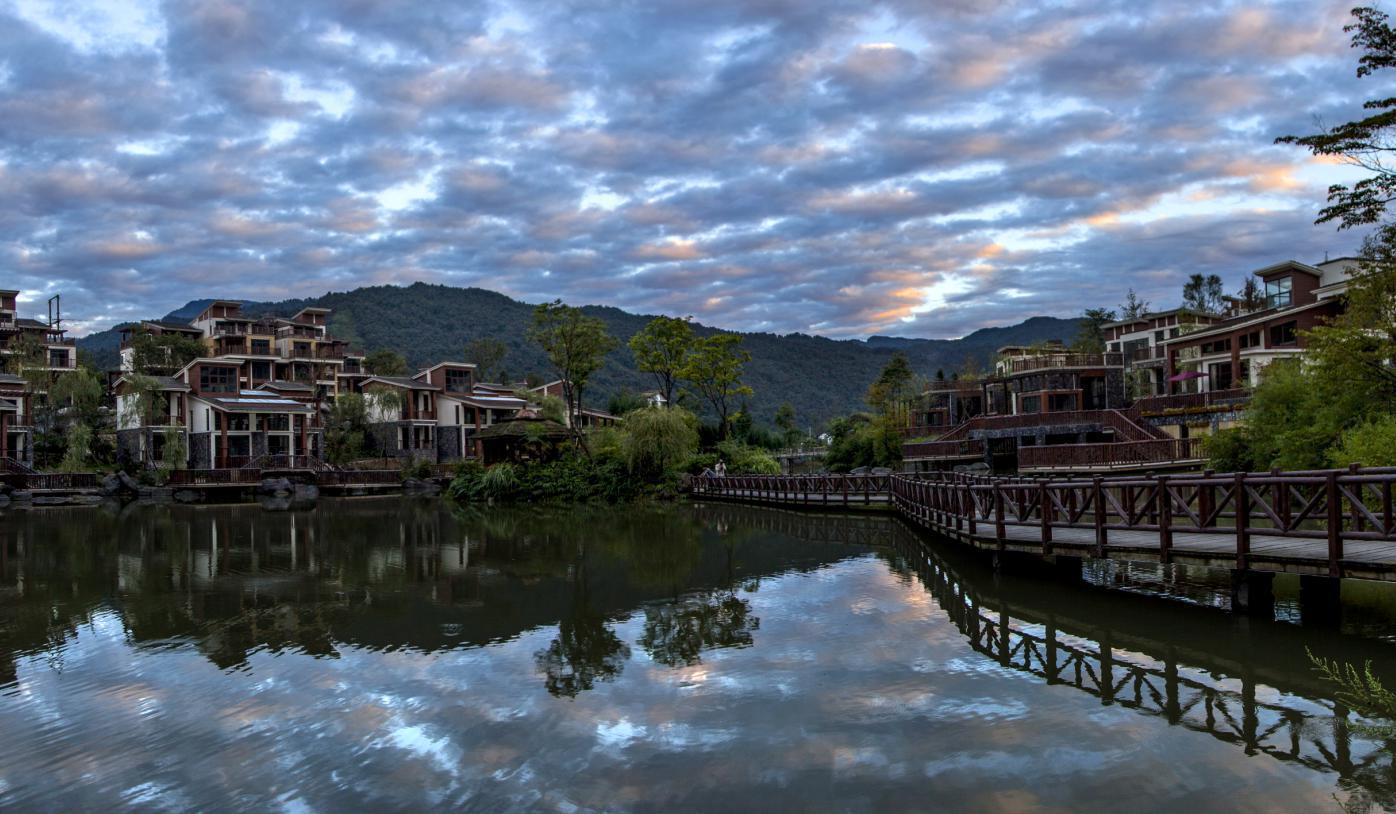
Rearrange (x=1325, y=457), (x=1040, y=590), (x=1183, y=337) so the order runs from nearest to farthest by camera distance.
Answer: (x=1040, y=590)
(x=1325, y=457)
(x=1183, y=337)

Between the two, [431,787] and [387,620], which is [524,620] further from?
[431,787]

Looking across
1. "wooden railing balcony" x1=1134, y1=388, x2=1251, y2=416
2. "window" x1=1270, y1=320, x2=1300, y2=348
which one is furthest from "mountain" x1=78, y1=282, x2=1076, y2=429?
"window" x1=1270, y1=320, x2=1300, y2=348

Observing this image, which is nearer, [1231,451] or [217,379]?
[1231,451]

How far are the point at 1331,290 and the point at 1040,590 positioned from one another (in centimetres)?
3501

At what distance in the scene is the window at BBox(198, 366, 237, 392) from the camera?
6518 centimetres

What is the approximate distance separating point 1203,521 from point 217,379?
230ft

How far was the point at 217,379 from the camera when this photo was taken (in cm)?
6681

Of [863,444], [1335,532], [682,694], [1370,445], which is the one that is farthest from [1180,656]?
[863,444]

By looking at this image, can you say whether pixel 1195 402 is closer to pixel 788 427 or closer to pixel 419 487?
pixel 419 487

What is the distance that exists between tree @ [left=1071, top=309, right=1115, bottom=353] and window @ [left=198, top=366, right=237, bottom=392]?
2716 inches

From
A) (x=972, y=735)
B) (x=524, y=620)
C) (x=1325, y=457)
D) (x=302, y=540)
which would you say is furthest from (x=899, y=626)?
(x=302, y=540)

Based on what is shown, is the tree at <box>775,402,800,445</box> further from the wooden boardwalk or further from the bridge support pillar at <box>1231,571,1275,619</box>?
the bridge support pillar at <box>1231,571,1275,619</box>

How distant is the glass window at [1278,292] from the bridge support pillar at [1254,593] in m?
43.5

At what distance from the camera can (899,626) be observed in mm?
13094
